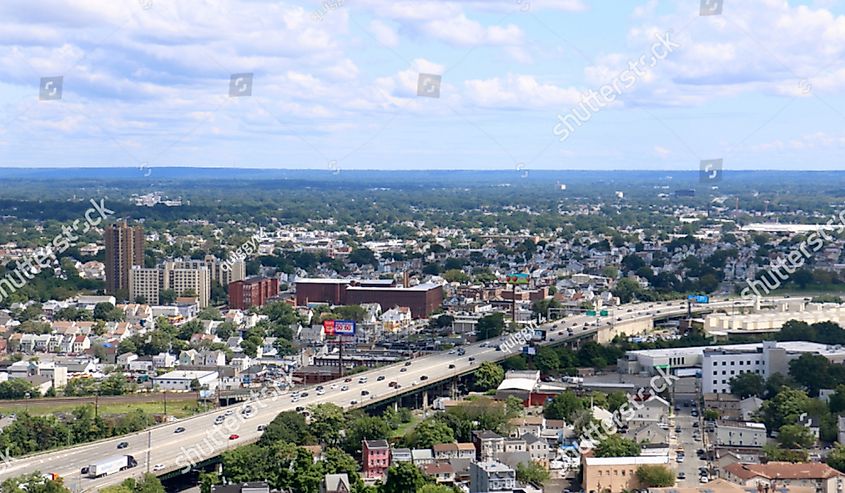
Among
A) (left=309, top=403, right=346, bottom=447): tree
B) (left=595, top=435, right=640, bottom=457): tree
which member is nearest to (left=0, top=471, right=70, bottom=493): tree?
(left=309, top=403, right=346, bottom=447): tree

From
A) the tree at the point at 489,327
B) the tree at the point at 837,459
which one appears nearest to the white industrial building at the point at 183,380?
the tree at the point at 489,327

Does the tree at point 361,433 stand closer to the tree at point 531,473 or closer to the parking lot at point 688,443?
the tree at point 531,473

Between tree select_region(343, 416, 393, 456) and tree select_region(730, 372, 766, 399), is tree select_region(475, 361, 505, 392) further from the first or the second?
tree select_region(343, 416, 393, 456)

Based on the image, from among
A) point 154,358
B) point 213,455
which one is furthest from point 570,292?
point 213,455

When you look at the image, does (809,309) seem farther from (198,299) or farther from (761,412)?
(198,299)

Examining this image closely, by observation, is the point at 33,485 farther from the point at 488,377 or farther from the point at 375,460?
the point at 488,377
